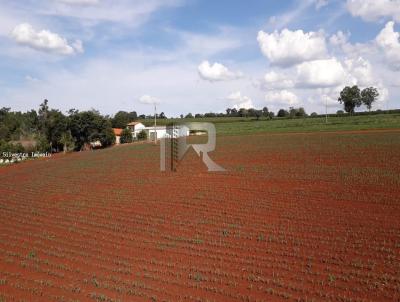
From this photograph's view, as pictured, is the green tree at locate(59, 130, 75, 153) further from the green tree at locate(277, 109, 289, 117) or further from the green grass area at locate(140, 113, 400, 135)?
the green tree at locate(277, 109, 289, 117)

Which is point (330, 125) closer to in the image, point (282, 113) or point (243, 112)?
point (282, 113)

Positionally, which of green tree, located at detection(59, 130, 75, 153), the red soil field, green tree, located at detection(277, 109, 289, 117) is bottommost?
the red soil field

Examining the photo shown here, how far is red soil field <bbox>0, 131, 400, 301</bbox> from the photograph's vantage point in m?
9.48

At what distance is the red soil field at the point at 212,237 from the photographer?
9.48 meters

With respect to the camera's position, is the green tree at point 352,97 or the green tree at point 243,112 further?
the green tree at point 243,112

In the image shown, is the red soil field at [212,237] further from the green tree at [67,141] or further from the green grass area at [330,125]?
the green tree at [67,141]

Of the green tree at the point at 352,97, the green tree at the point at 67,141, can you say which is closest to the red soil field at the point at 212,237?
the green tree at the point at 67,141

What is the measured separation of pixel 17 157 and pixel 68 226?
39660 millimetres

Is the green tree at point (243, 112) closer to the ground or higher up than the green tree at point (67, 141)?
higher up

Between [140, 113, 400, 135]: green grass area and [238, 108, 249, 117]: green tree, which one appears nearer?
[140, 113, 400, 135]: green grass area

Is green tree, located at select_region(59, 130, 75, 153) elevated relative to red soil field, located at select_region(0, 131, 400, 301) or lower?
elevated

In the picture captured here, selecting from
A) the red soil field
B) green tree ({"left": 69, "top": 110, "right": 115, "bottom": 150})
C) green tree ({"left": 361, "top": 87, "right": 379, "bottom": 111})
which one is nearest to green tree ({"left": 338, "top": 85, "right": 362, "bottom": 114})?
green tree ({"left": 361, "top": 87, "right": 379, "bottom": 111})

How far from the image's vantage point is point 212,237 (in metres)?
12.9

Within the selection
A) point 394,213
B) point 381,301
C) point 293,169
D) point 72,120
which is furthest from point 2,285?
point 72,120
